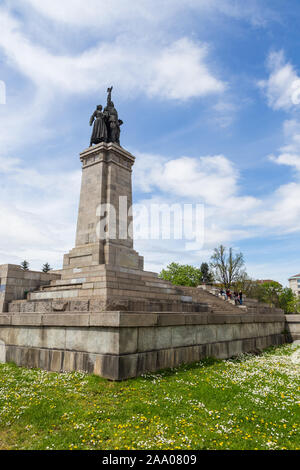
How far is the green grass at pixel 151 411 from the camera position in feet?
16.1

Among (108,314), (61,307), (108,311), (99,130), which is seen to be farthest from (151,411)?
(99,130)

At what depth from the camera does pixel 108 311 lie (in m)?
8.70

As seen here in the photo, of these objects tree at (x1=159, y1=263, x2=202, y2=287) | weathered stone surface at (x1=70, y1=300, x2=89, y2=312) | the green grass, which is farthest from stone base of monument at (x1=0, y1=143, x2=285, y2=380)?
tree at (x1=159, y1=263, x2=202, y2=287)

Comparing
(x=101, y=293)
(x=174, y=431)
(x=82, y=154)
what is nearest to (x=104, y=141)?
(x=82, y=154)

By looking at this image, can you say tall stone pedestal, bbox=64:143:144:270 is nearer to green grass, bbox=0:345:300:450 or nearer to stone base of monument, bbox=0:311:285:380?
stone base of monument, bbox=0:311:285:380

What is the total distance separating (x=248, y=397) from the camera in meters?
7.12

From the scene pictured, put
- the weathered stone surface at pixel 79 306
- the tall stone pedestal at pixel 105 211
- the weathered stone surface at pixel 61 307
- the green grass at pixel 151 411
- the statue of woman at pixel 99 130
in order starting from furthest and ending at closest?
the statue of woman at pixel 99 130 → the tall stone pedestal at pixel 105 211 → the weathered stone surface at pixel 61 307 → the weathered stone surface at pixel 79 306 → the green grass at pixel 151 411

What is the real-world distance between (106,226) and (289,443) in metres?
14.7

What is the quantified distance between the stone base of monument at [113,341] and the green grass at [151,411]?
0.44 metres

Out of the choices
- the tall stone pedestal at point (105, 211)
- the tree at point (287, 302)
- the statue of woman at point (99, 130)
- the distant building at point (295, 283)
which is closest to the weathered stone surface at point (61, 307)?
the tall stone pedestal at point (105, 211)

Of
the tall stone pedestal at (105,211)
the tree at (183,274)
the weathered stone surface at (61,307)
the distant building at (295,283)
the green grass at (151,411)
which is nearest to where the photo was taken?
the green grass at (151,411)

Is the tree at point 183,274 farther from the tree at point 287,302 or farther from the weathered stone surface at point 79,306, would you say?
the weathered stone surface at point 79,306

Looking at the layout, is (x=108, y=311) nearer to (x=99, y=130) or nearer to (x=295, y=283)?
(x=99, y=130)

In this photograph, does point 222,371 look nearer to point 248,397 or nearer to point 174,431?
point 248,397
